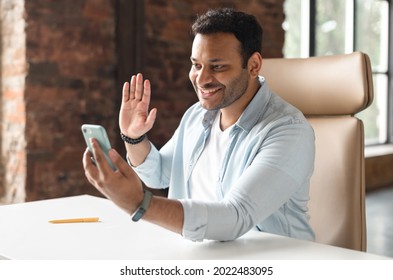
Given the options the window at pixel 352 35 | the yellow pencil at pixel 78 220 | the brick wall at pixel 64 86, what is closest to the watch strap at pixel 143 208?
the yellow pencil at pixel 78 220

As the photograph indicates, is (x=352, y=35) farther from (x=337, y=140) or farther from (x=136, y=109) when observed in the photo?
(x=136, y=109)

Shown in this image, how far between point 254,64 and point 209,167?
0.33 m

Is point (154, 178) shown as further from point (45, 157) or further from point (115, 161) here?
point (45, 157)

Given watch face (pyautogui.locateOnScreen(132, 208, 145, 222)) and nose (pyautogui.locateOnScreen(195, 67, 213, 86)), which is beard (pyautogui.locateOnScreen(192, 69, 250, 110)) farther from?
watch face (pyautogui.locateOnScreen(132, 208, 145, 222))

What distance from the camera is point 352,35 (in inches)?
239

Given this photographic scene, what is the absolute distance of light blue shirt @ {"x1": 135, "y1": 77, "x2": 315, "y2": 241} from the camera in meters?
1.28

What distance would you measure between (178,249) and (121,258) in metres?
0.13

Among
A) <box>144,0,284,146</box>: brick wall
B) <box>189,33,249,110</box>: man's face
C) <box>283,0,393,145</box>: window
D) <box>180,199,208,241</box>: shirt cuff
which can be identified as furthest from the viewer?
<box>283,0,393,145</box>: window

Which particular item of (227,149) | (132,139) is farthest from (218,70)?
(132,139)

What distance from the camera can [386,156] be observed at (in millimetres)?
5953

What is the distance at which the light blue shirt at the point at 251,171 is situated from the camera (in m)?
1.28

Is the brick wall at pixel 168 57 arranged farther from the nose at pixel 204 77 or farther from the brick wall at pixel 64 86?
the nose at pixel 204 77

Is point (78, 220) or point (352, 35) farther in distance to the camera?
point (352, 35)

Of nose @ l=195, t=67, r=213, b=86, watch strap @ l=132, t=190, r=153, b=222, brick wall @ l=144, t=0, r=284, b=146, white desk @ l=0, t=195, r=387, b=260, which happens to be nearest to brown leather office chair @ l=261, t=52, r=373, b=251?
nose @ l=195, t=67, r=213, b=86
